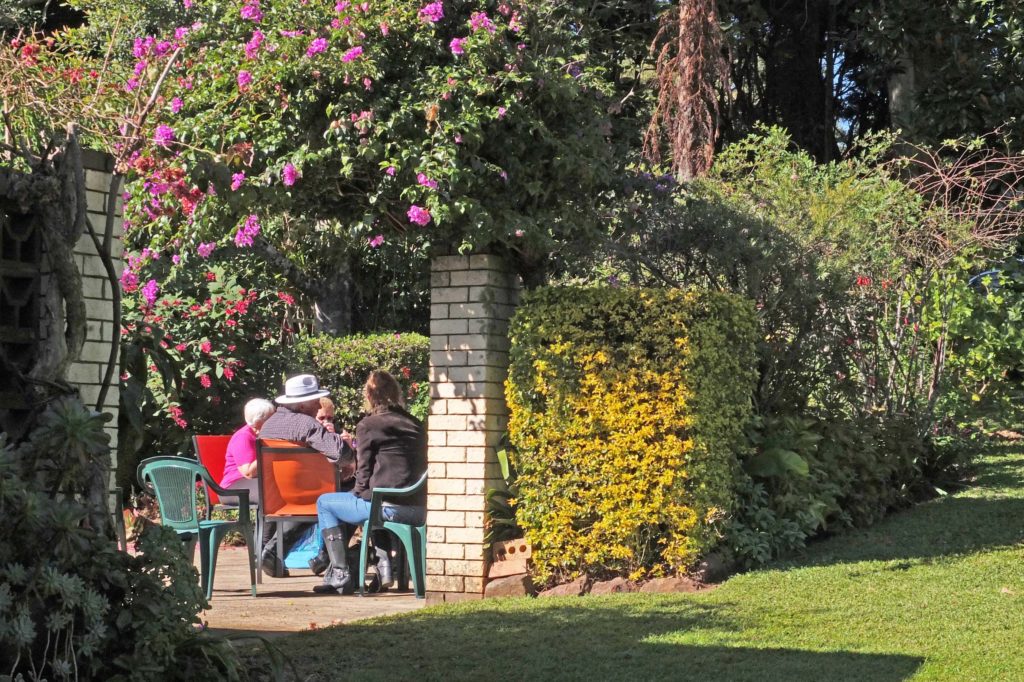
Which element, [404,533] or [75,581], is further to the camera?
[404,533]

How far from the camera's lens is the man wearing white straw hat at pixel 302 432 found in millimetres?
8508

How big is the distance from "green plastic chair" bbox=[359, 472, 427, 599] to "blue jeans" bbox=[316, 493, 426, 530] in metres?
0.05

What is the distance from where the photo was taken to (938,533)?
28.2 ft

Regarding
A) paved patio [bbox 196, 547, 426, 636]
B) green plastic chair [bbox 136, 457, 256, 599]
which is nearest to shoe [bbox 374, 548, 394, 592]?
paved patio [bbox 196, 547, 426, 636]

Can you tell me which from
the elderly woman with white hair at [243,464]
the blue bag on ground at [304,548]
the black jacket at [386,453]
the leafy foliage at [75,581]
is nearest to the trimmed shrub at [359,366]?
the elderly woman with white hair at [243,464]

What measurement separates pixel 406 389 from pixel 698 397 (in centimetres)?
625

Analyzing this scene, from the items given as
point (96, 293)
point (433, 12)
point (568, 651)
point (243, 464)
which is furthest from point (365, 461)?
point (96, 293)

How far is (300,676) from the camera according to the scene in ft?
17.7

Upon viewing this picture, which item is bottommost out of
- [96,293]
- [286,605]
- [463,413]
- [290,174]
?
[286,605]

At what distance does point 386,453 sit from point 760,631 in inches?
115

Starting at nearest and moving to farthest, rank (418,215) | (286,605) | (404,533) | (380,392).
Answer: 1. (418,215)
2. (286,605)
3. (404,533)
4. (380,392)

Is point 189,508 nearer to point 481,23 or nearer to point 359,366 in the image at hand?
point 481,23

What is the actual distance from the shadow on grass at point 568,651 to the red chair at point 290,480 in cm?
173

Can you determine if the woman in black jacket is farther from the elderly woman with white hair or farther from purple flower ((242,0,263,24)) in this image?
purple flower ((242,0,263,24))
